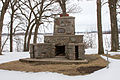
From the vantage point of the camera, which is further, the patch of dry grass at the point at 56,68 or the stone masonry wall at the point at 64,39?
the stone masonry wall at the point at 64,39

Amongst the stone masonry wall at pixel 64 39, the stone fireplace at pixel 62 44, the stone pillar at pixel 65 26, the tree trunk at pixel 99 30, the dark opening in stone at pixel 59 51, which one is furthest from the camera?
the tree trunk at pixel 99 30

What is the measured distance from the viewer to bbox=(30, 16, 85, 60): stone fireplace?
370 inches

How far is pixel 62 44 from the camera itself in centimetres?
1054

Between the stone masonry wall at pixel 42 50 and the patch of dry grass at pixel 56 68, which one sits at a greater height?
the stone masonry wall at pixel 42 50

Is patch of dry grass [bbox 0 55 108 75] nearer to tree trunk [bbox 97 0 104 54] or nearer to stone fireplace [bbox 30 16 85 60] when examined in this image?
stone fireplace [bbox 30 16 85 60]

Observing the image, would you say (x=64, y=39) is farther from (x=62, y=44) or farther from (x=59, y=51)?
(x=59, y=51)

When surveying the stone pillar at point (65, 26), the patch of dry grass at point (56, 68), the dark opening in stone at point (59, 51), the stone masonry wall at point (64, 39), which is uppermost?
the stone pillar at point (65, 26)

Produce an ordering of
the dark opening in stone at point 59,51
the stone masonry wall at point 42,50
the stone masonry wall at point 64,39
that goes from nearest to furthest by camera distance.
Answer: the stone masonry wall at point 42,50
the stone masonry wall at point 64,39
the dark opening in stone at point 59,51

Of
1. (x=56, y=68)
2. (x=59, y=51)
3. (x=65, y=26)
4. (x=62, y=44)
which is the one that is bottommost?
(x=56, y=68)

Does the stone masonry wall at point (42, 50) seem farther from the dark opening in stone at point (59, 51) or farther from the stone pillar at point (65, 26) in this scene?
the stone pillar at point (65, 26)

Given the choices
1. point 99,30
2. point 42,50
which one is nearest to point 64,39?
point 42,50

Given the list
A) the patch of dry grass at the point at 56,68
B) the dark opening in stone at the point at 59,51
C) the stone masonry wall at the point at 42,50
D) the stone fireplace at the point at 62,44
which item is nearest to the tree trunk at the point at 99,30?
the stone fireplace at the point at 62,44

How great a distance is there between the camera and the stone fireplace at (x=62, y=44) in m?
9.39

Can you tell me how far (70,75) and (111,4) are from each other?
11.2 m
